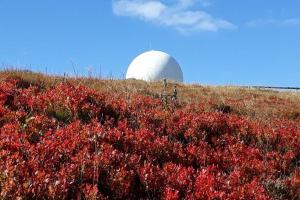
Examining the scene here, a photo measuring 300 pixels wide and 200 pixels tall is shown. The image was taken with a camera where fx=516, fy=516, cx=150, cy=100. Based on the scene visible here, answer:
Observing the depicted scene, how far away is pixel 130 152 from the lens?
9.28m

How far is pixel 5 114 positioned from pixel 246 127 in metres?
5.79

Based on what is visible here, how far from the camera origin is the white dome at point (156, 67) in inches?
2584

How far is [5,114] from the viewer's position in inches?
396

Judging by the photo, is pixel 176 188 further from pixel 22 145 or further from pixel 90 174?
pixel 22 145

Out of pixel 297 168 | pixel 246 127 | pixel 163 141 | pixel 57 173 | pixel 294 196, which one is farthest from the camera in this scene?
pixel 246 127

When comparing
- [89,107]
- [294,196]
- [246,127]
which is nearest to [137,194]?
[294,196]

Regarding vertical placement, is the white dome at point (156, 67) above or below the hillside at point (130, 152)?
above

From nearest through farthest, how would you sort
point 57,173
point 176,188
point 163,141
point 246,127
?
point 57,173, point 176,188, point 163,141, point 246,127

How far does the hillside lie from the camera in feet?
24.4

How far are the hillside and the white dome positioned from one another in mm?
51382

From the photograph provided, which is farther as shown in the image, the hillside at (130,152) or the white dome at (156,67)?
the white dome at (156,67)

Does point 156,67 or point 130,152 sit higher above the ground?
point 156,67

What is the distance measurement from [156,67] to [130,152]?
188ft

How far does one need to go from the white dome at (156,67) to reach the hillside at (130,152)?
51.4 m
